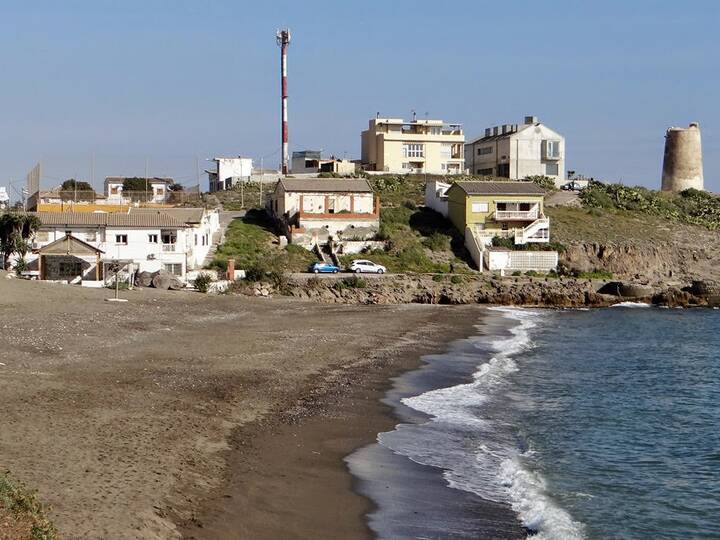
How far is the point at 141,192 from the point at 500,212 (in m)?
31.7

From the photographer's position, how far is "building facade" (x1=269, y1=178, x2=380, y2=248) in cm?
6512

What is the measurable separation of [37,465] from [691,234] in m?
71.8

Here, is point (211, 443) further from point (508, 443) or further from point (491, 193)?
point (491, 193)

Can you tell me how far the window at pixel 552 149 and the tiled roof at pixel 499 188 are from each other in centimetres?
2451

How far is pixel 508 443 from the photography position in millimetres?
20766

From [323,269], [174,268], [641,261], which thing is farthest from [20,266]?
[641,261]

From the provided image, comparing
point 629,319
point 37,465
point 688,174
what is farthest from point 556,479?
point 688,174

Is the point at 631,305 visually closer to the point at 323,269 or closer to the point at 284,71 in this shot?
the point at 323,269

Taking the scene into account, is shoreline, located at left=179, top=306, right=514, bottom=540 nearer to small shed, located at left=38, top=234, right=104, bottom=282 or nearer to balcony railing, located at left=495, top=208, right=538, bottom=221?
small shed, located at left=38, top=234, right=104, bottom=282

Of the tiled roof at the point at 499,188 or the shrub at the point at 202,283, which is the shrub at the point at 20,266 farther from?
the tiled roof at the point at 499,188

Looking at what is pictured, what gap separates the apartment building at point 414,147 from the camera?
305ft

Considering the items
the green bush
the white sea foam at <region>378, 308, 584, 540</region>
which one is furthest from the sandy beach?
the white sea foam at <region>378, 308, 584, 540</region>

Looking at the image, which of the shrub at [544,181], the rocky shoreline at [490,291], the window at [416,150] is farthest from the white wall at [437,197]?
the window at [416,150]

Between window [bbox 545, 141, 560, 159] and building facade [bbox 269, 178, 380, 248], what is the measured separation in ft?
105
